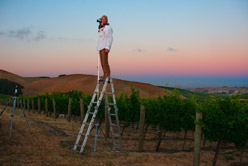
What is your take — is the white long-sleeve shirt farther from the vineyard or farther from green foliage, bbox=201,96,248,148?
green foliage, bbox=201,96,248,148

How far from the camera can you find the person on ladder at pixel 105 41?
8.43 m

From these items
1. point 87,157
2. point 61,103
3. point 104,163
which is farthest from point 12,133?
point 61,103

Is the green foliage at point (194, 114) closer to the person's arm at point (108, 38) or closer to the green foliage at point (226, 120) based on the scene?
the green foliage at point (226, 120)

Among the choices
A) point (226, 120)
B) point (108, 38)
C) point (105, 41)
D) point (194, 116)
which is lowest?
point (194, 116)

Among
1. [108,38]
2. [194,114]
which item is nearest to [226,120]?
[194,114]

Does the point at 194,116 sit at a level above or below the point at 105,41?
below

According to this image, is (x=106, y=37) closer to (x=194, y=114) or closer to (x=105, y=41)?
(x=105, y=41)

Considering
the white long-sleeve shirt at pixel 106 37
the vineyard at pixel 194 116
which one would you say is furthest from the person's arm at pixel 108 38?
the vineyard at pixel 194 116

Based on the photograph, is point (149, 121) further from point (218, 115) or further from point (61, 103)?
point (61, 103)

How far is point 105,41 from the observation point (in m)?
8.50

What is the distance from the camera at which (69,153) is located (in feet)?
27.7

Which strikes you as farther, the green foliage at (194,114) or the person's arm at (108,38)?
the green foliage at (194,114)

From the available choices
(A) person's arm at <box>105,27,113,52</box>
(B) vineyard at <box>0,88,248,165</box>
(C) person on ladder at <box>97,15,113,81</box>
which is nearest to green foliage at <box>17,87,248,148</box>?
(B) vineyard at <box>0,88,248,165</box>

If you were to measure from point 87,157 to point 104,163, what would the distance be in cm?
89
